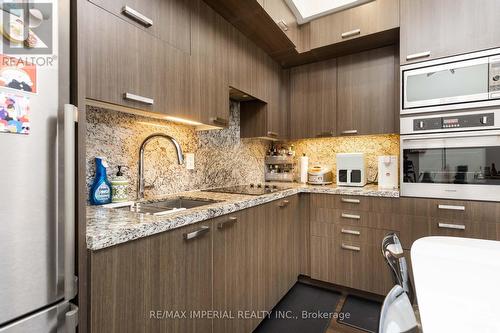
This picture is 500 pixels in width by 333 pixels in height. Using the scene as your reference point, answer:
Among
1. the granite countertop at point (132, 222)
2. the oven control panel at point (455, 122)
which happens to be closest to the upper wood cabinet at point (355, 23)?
the oven control panel at point (455, 122)

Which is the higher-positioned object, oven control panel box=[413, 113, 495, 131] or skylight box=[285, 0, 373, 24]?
skylight box=[285, 0, 373, 24]

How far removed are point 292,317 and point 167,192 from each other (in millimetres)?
1356

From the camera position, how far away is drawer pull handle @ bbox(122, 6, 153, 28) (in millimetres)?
1085

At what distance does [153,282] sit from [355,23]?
252cm

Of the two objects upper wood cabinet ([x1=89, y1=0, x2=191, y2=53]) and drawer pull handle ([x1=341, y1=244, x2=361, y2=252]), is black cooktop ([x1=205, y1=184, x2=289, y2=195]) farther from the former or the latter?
upper wood cabinet ([x1=89, y1=0, x2=191, y2=53])

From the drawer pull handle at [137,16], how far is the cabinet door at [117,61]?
5cm

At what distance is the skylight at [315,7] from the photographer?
Result: 216 centimetres

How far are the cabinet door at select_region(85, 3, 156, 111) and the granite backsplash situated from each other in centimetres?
38

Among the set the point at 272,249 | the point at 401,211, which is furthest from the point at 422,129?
the point at 272,249

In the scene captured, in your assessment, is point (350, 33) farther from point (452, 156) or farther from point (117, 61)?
point (117, 61)

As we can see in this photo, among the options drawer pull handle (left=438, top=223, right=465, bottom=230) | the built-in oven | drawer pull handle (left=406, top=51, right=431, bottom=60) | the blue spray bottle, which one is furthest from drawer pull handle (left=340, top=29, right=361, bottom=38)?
the blue spray bottle

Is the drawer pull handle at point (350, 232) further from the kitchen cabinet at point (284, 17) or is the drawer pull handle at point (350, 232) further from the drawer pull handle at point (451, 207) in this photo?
the kitchen cabinet at point (284, 17)

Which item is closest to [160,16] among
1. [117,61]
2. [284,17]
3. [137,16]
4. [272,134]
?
[137,16]

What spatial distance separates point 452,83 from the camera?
5.99 feet
